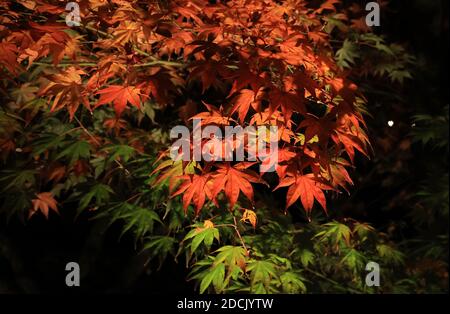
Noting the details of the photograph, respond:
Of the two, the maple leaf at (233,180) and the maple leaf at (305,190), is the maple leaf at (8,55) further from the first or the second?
the maple leaf at (305,190)

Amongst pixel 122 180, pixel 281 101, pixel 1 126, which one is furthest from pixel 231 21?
pixel 1 126

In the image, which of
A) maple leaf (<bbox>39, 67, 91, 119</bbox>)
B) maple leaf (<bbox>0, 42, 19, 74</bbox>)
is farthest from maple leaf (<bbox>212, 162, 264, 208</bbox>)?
maple leaf (<bbox>0, 42, 19, 74</bbox>)

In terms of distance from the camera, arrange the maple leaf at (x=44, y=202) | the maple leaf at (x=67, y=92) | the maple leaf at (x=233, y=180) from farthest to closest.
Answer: the maple leaf at (x=44, y=202) → the maple leaf at (x=67, y=92) → the maple leaf at (x=233, y=180)

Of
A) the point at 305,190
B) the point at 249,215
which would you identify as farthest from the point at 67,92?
the point at 305,190

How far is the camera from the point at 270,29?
279 centimetres

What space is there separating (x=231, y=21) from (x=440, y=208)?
272cm

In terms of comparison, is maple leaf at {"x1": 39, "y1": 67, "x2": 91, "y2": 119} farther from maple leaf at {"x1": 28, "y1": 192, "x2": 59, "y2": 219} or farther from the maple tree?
maple leaf at {"x1": 28, "y1": 192, "x2": 59, "y2": 219}

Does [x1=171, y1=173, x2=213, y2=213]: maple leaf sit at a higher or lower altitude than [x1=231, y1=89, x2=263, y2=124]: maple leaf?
lower

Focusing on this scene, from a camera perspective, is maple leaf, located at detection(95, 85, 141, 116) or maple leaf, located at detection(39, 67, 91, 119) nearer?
maple leaf, located at detection(95, 85, 141, 116)

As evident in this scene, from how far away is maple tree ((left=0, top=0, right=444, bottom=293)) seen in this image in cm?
231

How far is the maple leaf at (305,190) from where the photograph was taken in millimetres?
2229

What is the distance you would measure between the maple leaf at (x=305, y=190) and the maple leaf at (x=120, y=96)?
89cm

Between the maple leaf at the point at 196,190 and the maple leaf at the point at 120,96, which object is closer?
the maple leaf at the point at 196,190

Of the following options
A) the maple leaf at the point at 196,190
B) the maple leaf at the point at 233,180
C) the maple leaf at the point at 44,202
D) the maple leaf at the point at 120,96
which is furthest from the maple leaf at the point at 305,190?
the maple leaf at the point at 44,202
